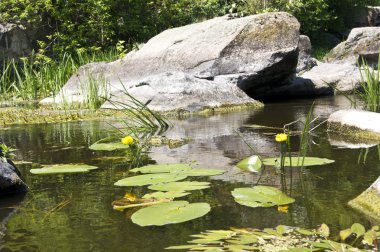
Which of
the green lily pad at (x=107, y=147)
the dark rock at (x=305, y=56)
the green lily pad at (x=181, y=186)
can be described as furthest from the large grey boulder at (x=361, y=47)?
the green lily pad at (x=181, y=186)

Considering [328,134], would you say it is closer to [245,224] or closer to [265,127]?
[265,127]

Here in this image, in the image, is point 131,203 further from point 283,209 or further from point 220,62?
point 220,62

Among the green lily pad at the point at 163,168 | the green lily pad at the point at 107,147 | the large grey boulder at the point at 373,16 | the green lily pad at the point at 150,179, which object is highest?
the large grey boulder at the point at 373,16

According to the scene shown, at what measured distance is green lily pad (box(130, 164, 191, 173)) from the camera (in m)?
3.65

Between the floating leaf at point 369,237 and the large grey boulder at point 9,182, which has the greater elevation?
the large grey boulder at point 9,182

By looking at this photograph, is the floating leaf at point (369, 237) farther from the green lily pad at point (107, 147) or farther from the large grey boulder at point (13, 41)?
the large grey boulder at point (13, 41)

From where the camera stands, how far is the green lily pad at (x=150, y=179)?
333 cm

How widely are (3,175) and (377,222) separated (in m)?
1.97

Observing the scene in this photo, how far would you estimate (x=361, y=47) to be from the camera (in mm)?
13180

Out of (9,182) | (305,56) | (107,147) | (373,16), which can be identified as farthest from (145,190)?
(373,16)

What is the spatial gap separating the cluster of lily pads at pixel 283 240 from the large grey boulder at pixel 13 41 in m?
12.0

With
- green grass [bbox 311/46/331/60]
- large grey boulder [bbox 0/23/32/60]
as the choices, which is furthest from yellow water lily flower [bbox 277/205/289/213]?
green grass [bbox 311/46/331/60]

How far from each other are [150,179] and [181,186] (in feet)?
0.98

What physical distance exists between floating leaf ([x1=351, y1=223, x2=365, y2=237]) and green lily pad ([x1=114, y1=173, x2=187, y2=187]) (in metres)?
1.24
